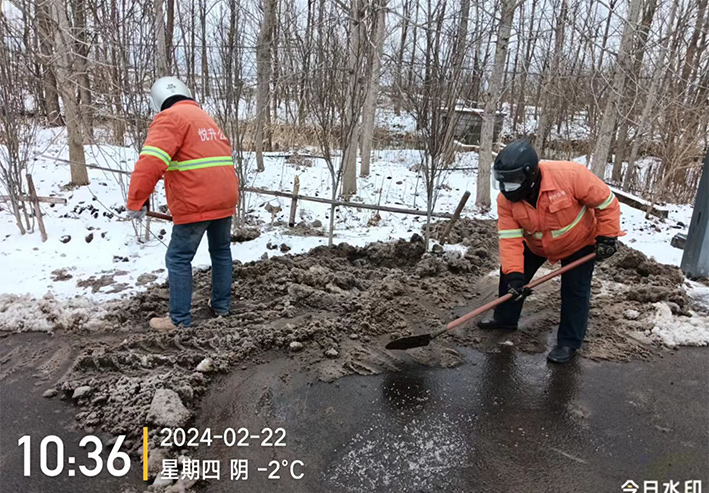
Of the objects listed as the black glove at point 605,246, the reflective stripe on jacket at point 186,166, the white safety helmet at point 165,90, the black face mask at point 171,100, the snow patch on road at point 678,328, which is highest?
the white safety helmet at point 165,90

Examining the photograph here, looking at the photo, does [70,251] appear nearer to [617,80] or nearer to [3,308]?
[3,308]

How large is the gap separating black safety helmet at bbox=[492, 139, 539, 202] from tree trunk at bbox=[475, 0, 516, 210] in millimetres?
5281

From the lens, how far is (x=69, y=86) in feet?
22.8

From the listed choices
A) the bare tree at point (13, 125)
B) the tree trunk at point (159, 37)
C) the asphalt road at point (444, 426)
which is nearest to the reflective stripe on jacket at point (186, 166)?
the asphalt road at point (444, 426)

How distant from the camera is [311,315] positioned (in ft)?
13.3

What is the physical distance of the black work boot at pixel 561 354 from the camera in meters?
3.52

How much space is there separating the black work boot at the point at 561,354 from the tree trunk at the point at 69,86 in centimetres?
600

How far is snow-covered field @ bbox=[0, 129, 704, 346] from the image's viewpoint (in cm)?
462

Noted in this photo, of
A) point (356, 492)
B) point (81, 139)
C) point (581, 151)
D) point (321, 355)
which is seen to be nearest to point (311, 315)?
point (321, 355)

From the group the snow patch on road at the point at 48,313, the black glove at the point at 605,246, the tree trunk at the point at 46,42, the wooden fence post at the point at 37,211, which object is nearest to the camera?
the black glove at the point at 605,246

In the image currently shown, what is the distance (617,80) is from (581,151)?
36.7 feet

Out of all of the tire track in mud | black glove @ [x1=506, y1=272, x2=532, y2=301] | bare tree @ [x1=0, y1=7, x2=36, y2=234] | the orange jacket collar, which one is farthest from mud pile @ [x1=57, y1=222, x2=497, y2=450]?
bare tree @ [x1=0, y1=7, x2=36, y2=234]

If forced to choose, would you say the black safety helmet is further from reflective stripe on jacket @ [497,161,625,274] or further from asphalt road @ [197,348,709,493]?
asphalt road @ [197,348,709,493]

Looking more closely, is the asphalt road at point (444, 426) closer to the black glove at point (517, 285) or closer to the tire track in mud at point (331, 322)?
the tire track in mud at point (331, 322)
